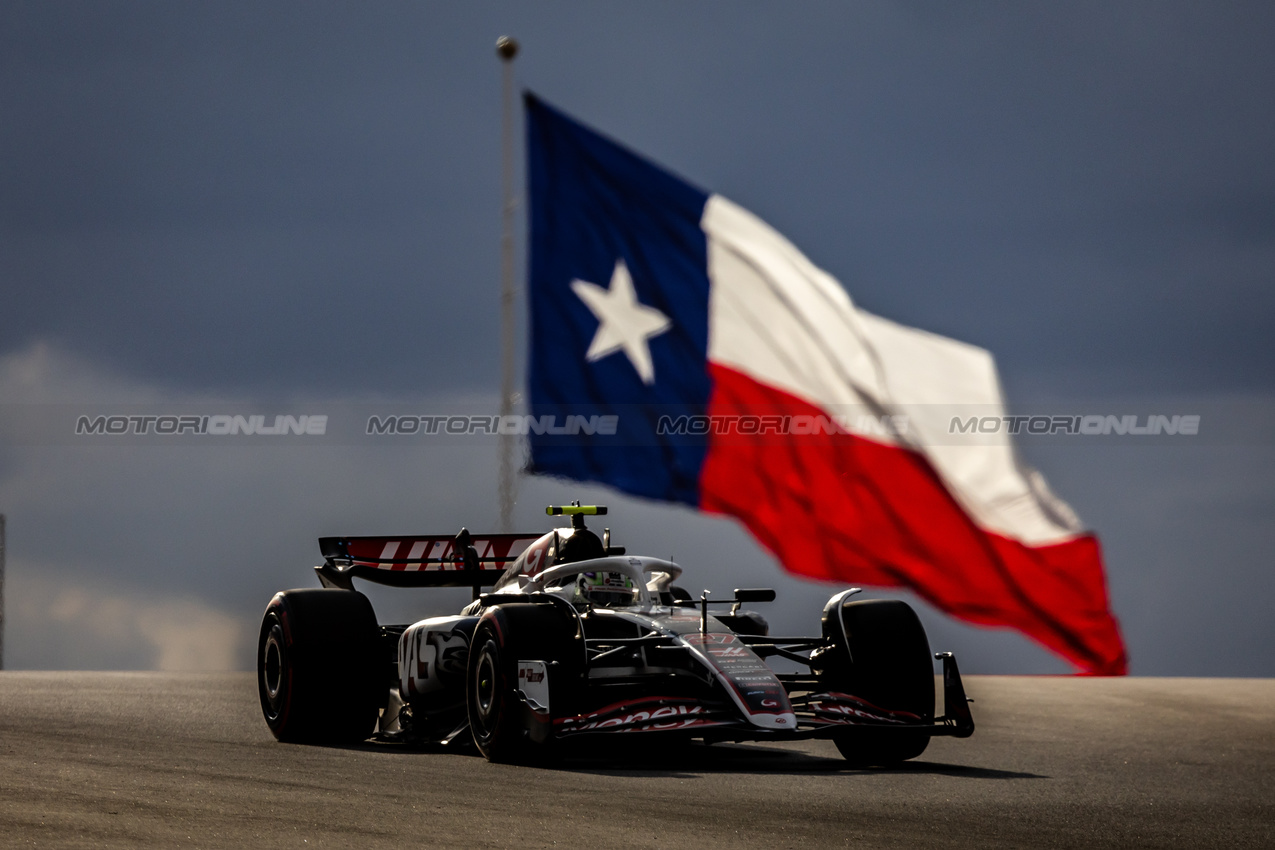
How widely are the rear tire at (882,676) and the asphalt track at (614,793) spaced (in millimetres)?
243

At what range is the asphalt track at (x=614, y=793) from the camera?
6.52 m

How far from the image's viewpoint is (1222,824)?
24.6 ft

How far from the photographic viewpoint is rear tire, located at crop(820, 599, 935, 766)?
34.1 ft

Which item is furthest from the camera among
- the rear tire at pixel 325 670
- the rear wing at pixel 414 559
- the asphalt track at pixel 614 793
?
the rear wing at pixel 414 559

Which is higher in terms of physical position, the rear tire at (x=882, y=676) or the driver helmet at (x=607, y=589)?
the driver helmet at (x=607, y=589)

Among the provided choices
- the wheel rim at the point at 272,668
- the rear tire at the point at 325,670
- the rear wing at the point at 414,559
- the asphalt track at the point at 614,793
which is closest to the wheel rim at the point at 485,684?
the asphalt track at the point at 614,793

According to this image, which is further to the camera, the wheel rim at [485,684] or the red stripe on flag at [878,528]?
the red stripe on flag at [878,528]

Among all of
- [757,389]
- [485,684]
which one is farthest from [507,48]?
[485,684]

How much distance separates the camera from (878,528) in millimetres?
18172

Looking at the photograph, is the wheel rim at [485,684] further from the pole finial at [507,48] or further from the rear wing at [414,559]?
the pole finial at [507,48]

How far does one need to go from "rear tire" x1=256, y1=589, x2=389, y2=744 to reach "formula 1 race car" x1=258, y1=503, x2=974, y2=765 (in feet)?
0.04

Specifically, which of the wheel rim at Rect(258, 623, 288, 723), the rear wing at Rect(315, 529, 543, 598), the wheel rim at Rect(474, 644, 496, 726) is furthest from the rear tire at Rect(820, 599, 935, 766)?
the wheel rim at Rect(258, 623, 288, 723)

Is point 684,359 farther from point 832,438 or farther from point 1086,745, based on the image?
point 1086,745

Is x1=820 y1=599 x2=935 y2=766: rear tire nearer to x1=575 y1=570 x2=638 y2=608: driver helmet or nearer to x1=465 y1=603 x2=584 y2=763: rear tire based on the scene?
x1=575 y1=570 x2=638 y2=608: driver helmet
